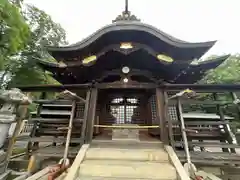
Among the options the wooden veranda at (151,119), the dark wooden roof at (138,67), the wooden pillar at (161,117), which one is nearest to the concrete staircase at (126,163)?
the wooden pillar at (161,117)

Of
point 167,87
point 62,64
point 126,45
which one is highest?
point 126,45

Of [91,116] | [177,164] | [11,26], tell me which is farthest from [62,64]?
[177,164]

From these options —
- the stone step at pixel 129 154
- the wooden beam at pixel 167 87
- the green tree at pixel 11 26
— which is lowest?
the stone step at pixel 129 154

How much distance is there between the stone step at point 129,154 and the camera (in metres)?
3.70

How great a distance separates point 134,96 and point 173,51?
2.74 meters

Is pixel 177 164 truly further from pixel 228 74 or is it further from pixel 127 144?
pixel 228 74

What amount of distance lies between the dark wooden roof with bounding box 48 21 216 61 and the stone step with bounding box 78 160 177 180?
130 inches

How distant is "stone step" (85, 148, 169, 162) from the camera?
370 cm

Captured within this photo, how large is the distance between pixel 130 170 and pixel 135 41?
364 centimetres

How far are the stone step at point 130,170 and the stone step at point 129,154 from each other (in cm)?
15

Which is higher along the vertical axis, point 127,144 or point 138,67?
point 138,67

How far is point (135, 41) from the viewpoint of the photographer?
15.4 feet

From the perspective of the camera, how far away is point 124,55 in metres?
4.80

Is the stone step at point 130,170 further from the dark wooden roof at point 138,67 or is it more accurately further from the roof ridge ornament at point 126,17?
the roof ridge ornament at point 126,17
